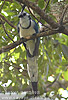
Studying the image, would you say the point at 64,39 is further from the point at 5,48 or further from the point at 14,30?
the point at 14,30

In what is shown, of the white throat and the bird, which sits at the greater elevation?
the white throat

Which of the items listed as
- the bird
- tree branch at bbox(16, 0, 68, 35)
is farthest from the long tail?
tree branch at bbox(16, 0, 68, 35)

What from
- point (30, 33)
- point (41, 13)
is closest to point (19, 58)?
point (30, 33)

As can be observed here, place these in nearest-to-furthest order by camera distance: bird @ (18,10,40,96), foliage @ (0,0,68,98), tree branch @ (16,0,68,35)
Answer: tree branch @ (16,0,68,35), foliage @ (0,0,68,98), bird @ (18,10,40,96)

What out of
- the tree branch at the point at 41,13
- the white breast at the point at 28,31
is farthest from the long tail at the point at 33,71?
the tree branch at the point at 41,13

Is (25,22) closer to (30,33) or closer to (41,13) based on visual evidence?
(30,33)

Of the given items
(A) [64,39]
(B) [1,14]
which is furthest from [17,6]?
(A) [64,39]

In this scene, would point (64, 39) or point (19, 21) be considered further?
point (19, 21)

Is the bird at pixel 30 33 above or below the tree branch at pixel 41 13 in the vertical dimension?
above

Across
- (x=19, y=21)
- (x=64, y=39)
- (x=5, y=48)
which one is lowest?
(x=64, y=39)

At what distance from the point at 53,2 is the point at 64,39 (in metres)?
0.47

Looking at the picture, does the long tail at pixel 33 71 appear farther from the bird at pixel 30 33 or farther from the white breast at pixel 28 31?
the white breast at pixel 28 31

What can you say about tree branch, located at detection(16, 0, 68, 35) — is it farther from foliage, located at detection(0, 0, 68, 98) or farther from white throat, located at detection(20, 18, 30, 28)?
white throat, located at detection(20, 18, 30, 28)

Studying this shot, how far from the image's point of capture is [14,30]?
198 centimetres
